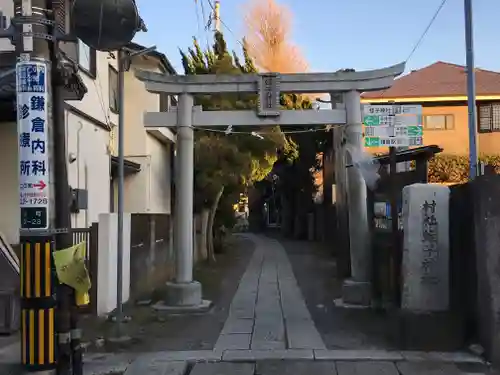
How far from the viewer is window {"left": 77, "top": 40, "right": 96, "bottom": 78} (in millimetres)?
12117

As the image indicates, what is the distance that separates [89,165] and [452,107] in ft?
71.3

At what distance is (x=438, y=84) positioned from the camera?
99.8ft

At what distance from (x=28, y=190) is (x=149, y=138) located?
40.3 ft

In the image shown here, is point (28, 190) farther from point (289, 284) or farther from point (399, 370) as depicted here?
point (289, 284)

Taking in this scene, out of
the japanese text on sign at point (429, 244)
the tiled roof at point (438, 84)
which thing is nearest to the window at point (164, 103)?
the japanese text on sign at point (429, 244)

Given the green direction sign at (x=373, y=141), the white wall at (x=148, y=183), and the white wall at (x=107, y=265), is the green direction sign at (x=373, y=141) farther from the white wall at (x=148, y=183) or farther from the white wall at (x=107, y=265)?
the white wall at (x=148, y=183)

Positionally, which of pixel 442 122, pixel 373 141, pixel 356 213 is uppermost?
pixel 442 122

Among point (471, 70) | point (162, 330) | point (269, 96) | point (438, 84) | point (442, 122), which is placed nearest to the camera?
point (162, 330)

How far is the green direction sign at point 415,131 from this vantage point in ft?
34.7

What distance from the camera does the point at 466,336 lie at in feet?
26.9

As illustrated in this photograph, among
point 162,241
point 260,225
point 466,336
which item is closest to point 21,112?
point 466,336

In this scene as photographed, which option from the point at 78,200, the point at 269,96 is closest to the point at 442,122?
the point at 269,96

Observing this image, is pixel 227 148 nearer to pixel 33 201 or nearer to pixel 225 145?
pixel 225 145

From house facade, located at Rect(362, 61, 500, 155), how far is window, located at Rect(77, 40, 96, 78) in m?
17.8
